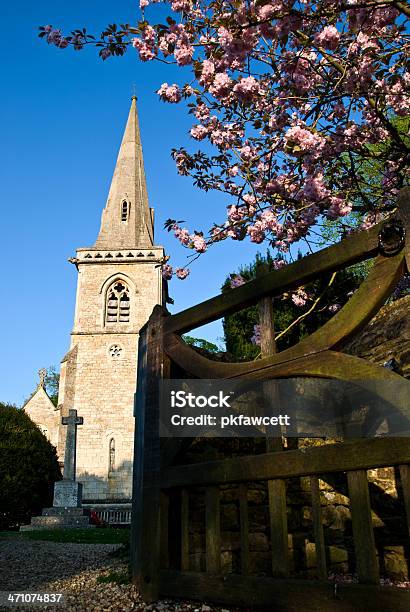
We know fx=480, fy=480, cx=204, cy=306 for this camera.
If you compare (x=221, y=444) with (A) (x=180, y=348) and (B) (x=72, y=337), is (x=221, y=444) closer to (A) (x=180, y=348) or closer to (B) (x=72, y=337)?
(A) (x=180, y=348)

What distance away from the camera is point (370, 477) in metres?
3.53

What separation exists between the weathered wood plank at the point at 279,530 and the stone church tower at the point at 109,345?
23117 mm

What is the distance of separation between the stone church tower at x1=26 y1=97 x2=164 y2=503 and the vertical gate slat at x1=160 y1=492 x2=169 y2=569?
2232 centimetres

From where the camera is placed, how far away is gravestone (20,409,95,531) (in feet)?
46.9

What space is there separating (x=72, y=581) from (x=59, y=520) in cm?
1180

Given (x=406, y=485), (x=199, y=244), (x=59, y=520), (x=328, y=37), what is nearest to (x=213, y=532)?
(x=406, y=485)

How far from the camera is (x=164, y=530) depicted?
9.84ft

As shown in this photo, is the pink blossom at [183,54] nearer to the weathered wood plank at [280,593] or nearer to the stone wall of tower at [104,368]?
the weathered wood plank at [280,593]

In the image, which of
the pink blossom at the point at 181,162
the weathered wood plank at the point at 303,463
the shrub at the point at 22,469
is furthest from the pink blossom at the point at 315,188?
the shrub at the point at 22,469

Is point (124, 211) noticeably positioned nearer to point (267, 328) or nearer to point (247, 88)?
point (247, 88)

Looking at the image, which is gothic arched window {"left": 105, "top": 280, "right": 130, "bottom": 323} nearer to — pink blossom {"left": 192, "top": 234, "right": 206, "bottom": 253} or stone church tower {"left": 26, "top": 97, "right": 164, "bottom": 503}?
stone church tower {"left": 26, "top": 97, "right": 164, "bottom": 503}

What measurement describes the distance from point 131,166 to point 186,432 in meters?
34.1

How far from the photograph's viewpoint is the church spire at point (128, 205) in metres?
A: 31.5

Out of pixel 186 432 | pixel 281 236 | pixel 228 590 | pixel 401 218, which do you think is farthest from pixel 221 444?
pixel 281 236
